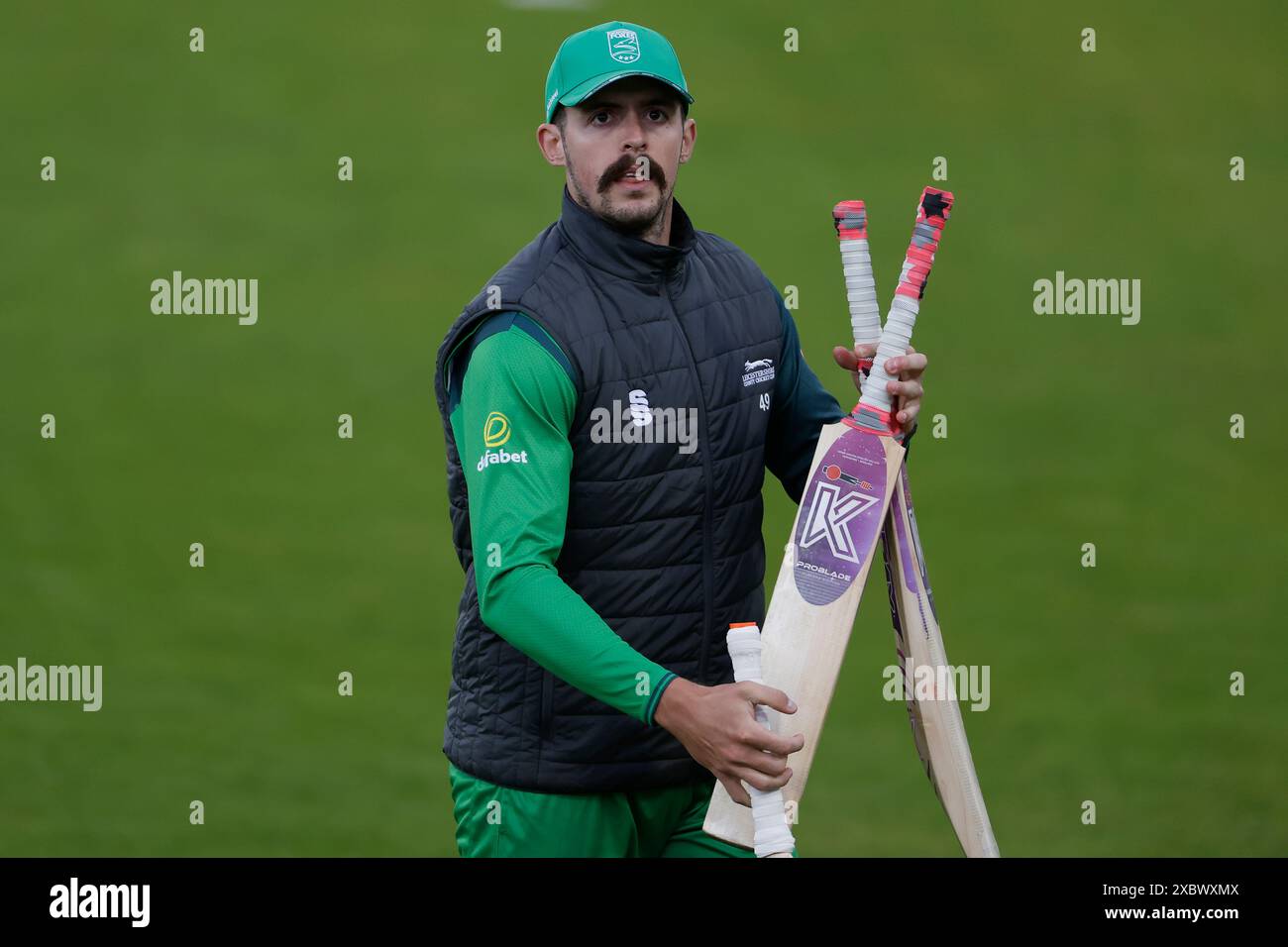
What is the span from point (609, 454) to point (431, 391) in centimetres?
594

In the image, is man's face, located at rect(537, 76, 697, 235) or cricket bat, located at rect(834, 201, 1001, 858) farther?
cricket bat, located at rect(834, 201, 1001, 858)

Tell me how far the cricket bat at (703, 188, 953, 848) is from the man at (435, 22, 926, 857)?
76mm

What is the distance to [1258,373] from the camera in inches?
373

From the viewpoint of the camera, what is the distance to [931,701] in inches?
152

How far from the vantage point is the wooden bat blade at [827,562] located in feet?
12.0

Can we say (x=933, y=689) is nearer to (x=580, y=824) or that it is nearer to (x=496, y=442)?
(x=580, y=824)

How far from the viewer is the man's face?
3613mm

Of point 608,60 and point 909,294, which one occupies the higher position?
point 608,60

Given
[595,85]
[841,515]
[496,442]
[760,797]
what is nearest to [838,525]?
[841,515]

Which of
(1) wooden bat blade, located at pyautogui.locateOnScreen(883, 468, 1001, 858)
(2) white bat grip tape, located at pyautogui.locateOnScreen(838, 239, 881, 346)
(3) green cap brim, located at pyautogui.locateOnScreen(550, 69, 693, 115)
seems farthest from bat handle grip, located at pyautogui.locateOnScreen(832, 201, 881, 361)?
(3) green cap brim, located at pyautogui.locateOnScreen(550, 69, 693, 115)

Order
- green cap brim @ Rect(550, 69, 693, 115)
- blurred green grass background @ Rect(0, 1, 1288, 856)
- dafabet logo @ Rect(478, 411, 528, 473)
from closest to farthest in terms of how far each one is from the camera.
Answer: dafabet logo @ Rect(478, 411, 528, 473)
green cap brim @ Rect(550, 69, 693, 115)
blurred green grass background @ Rect(0, 1, 1288, 856)

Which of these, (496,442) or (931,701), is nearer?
(496,442)

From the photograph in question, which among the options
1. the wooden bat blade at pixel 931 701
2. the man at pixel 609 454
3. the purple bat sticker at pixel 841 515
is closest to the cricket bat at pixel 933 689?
the wooden bat blade at pixel 931 701

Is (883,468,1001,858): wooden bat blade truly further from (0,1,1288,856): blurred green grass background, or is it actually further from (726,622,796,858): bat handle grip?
(0,1,1288,856): blurred green grass background
